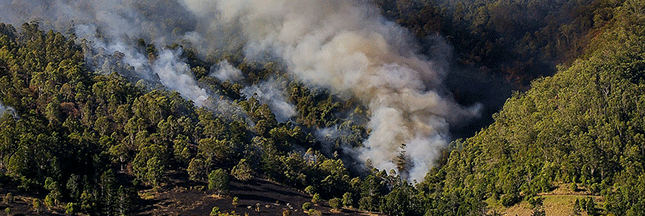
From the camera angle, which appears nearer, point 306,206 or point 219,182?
point 306,206

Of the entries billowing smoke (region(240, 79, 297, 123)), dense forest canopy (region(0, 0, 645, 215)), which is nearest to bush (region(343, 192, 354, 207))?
dense forest canopy (region(0, 0, 645, 215))

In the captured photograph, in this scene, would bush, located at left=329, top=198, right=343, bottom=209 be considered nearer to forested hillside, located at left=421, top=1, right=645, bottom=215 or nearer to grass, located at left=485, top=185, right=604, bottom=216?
forested hillside, located at left=421, top=1, right=645, bottom=215

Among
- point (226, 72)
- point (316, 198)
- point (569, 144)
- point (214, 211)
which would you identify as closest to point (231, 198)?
point (214, 211)

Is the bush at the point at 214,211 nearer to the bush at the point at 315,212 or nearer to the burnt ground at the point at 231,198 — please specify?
the burnt ground at the point at 231,198

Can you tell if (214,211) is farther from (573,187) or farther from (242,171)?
(573,187)

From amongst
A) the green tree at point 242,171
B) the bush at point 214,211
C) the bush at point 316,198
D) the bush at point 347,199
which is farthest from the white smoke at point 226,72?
the bush at point 214,211

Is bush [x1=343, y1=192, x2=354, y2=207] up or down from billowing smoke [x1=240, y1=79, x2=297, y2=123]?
down

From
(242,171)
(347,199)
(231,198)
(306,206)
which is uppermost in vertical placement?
(242,171)
